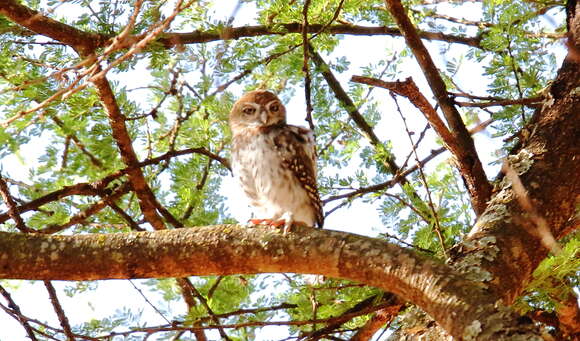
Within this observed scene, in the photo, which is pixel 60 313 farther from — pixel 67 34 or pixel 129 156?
pixel 67 34

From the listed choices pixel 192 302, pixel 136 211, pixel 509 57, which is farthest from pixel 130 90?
pixel 509 57

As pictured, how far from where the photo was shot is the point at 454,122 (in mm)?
3432

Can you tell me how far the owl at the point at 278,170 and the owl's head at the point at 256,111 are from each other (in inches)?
9.7

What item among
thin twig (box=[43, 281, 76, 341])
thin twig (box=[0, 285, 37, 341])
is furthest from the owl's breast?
thin twig (box=[0, 285, 37, 341])

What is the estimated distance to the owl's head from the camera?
15.4ft

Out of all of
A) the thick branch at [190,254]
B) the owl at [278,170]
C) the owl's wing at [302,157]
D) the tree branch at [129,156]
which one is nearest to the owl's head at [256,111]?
the owl at [278,170]

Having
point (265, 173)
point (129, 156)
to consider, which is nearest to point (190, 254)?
point (129, 156)

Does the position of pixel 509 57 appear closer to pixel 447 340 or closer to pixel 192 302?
pixel 447 340

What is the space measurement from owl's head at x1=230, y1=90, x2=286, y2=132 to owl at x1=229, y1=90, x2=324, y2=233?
0.25 m

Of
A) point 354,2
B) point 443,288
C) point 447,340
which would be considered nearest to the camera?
point 443,288

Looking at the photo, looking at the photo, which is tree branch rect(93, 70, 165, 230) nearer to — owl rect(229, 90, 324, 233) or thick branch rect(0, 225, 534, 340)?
owl rect(229, 90, 324, 233)

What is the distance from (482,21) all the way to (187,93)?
69.5 inches

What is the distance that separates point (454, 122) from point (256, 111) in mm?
1608

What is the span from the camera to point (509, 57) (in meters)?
3.63
